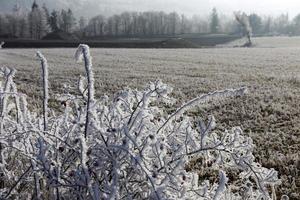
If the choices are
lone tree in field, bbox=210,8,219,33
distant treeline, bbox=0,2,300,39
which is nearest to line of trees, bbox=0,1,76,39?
distant treeline, bbox=0,2,300,39

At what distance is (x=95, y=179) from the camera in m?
2.74

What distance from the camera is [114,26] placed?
161875mm

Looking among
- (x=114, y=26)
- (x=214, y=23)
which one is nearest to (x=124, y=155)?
(x=114, y=26)

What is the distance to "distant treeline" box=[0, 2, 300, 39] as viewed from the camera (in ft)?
431

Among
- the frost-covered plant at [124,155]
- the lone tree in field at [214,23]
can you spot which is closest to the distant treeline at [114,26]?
the lone tree in field at [214,23]

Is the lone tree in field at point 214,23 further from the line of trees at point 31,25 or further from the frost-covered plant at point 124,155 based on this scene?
the frost-covered plant at point 124,155

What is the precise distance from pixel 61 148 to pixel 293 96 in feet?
48.9

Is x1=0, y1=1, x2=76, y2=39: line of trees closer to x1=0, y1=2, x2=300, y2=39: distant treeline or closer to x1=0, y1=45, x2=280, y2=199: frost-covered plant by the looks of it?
x1=0, y1=2, x2=300, y2=39: distant treeline

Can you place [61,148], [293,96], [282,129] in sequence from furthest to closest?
1. [293,96]
2. [282,129]
3. [61,148]

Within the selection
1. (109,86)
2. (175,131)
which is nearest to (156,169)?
(175,131)

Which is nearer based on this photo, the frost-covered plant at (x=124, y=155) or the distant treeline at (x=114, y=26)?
the frost-covered plant at (x=124, y=155)

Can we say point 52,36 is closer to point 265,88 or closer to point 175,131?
point 265,88

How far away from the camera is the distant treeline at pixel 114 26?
13125cm

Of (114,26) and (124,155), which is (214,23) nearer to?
(114,26)
